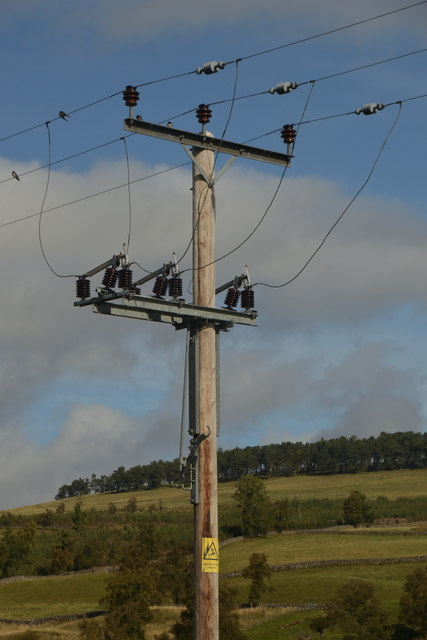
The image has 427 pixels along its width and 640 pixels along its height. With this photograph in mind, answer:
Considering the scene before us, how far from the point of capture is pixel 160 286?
→ 19422 millimetres

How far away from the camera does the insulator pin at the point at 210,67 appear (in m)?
19.6

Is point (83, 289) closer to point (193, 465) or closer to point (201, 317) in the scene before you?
point (201, 317)

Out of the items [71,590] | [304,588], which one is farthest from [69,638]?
[71,590]

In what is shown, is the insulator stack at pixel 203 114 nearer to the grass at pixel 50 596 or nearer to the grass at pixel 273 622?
the grass at pixel 273 622

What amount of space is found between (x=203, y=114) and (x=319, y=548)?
317 ft

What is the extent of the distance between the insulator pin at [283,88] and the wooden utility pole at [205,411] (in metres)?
2.25

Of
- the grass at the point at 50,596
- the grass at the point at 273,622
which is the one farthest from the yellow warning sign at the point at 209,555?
the grass at the point at 50,596

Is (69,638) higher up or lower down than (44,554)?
lower down

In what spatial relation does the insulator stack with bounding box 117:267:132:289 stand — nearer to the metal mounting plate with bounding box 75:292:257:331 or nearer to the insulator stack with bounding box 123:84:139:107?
the metal mounting plate with bounding box 75:292:257:331

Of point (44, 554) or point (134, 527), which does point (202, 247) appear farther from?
point (134, 527)

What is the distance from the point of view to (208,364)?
61.4 ft

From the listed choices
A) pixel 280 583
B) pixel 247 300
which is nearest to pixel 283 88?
pixel 247 300

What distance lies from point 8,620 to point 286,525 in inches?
2370

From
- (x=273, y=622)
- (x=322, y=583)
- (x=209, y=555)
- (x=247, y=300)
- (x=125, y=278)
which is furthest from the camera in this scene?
(x=322, y=583)
